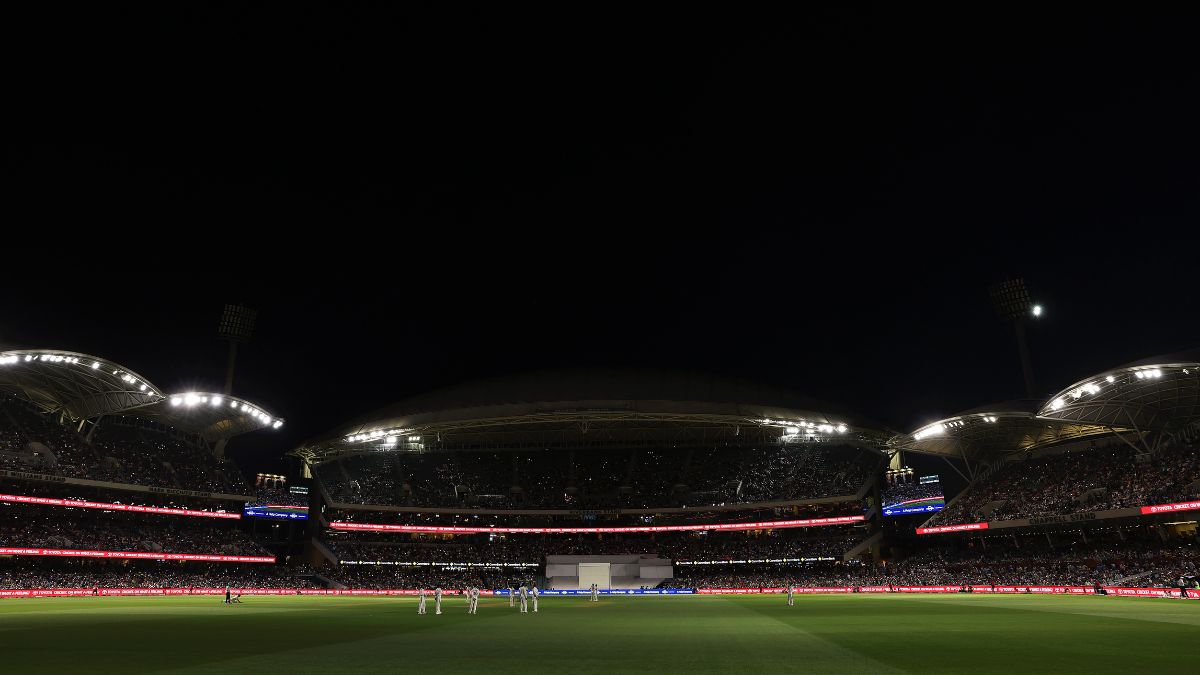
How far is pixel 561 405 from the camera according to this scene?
82.5 m

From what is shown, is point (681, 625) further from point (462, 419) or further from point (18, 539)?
point (18, 539)

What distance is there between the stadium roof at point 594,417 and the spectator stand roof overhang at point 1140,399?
28041 mm

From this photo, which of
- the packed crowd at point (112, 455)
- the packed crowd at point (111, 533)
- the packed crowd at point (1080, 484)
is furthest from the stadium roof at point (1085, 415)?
the packed crowd at point (112, 455)

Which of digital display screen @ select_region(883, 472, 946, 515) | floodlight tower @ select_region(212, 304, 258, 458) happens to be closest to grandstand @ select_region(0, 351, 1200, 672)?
digital display screen @ select_region(883, 472, 946, 515)

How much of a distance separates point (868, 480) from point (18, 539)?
88.7m

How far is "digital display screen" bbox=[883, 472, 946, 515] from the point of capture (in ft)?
285

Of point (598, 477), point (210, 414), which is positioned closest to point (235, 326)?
point (210, 414)

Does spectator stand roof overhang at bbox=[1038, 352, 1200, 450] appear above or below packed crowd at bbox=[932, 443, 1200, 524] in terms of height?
above

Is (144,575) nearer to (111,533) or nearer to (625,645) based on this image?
(111,533)

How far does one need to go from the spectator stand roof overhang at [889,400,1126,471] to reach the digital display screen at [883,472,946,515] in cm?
583

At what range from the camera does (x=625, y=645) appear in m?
18.1

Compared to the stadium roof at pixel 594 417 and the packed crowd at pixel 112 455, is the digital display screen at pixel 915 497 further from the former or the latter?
the packed crowd at pixel 112 455

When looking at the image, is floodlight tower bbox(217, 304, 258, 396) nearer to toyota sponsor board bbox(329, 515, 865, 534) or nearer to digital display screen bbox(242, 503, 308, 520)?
digital display screen bbox(242, 503, 308, 520)

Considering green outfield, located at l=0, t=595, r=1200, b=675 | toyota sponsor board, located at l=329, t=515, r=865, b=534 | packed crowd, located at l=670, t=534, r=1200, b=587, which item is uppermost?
toyota sponsor board, located at l=329, t=515, r=865, b=534
